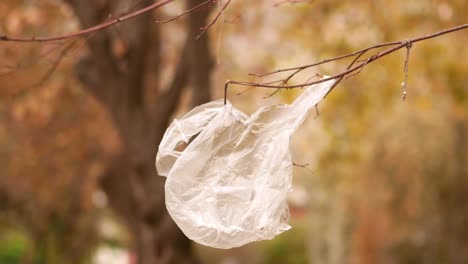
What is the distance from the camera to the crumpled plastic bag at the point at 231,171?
113 inches

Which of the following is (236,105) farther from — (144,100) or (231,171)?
(231,171)

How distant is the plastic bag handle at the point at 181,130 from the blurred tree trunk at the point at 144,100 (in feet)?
12.4

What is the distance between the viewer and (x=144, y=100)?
7.35 m

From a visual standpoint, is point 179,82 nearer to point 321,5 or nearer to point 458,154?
point 321,5

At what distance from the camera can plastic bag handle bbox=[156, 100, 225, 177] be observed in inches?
122

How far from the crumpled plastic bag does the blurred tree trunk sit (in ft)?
12.5

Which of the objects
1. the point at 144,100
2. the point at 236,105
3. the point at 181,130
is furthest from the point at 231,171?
the point at 236,105

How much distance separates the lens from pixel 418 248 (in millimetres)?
15000

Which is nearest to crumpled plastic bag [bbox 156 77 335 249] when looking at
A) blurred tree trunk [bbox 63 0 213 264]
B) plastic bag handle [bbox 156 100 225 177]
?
plastic bag handle [bbox 156 100 225 177]

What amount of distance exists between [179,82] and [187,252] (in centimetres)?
166

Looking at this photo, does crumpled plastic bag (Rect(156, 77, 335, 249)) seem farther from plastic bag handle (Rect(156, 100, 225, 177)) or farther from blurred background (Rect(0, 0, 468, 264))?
blurred background (Rect(0, 0, 468, 264))

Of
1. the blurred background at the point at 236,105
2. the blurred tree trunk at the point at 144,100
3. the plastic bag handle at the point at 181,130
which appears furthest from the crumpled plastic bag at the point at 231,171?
the blurred tree trunk at the point at 144,100

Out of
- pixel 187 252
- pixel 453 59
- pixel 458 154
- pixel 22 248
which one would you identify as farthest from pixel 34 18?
pixel 22 248

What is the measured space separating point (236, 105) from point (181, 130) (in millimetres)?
9154
